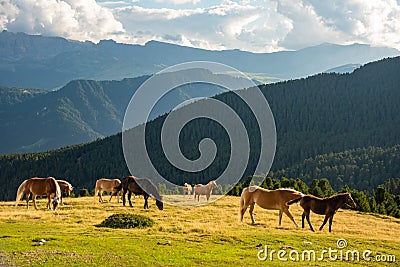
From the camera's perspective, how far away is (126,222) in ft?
68.4

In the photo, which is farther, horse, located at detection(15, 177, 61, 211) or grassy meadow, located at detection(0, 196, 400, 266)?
horse, located at detection(15, 177, 61, 211)

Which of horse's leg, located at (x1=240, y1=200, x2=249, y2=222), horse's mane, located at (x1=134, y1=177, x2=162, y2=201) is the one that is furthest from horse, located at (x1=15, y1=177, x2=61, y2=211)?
horse's leg, located at (x1=240, y1=200, x2=249, y2=222)

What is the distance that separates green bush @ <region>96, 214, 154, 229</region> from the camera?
20.7 m

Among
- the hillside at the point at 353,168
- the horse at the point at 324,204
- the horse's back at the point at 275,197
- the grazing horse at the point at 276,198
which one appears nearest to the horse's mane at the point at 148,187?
the grazing horse at the point at 276,198

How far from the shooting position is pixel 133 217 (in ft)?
70.7

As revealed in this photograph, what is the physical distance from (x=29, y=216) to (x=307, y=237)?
14.4 m

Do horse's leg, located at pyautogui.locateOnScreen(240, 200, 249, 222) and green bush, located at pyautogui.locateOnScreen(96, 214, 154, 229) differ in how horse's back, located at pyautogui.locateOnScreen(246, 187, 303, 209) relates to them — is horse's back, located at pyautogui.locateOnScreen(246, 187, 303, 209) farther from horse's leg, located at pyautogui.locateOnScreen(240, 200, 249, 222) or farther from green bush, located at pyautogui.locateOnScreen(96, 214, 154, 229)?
green bush, located at pyautogui.locateOnScreen(96, 214, 154, 229)

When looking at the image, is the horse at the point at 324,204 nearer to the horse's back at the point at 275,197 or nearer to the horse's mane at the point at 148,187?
the horse's back at the point at 275,197

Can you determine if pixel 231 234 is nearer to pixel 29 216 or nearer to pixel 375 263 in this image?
pixel 375 263

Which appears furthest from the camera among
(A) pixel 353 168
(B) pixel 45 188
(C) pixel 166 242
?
(A) pixel 353 168

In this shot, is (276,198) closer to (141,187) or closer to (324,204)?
(324,204)

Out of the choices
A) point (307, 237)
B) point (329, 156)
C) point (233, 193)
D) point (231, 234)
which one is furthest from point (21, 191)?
point (329, 156)

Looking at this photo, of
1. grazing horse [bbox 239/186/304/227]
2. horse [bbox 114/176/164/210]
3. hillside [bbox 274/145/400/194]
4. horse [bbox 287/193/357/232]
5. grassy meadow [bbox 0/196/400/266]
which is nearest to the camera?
grassy meadow [bbox 0/196/400/266]

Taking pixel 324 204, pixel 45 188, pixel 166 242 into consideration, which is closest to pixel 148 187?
pixel 45 188
